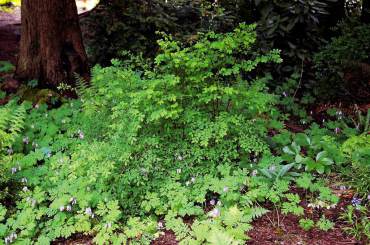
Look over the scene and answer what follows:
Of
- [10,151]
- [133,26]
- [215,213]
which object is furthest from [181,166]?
[133,26]

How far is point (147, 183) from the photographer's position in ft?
12.2

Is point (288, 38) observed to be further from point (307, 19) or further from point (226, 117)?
point (226, 117)

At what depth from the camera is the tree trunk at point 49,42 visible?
6.02 meters

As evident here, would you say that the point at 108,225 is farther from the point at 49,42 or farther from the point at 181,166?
the point at 49,42

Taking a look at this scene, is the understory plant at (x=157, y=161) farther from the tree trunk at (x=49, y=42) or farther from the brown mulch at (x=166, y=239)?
the tree trunk at (x=49, y=42)

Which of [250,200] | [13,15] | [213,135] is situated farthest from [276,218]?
[13,15]

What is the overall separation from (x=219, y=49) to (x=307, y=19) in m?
3.41

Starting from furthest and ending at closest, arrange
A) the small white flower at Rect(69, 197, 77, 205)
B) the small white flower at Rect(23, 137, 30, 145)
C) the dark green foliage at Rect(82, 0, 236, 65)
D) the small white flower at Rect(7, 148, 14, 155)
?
the dark green foliage at Rect(82, 0, 236, 65)
the small white flower at Rect(23, 137, 30, 145)
the small white flower at Rect(7, 148, 14, 155)
the small white flower at Rect(69, 197, 77, 205)

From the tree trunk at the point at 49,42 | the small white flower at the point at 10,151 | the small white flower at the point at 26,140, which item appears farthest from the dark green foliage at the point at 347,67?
the small white flower at the point at 10,151

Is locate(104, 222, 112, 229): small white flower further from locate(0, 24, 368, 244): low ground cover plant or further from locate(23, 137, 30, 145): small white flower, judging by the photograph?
locate(23, 137, 30, 145): small white flower

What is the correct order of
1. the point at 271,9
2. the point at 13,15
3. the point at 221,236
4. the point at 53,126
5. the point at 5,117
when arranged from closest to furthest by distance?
the point at 221,236 → the point at 5,117 → the point at 53,126 → the point at 271,9 → the point at 13,15

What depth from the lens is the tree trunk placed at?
19.8 feet

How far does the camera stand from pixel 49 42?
6.05m

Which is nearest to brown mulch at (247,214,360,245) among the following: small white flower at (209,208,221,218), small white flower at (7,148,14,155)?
small white flower at (209,208,221,218)
